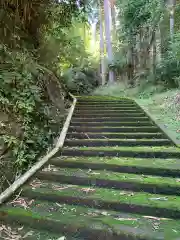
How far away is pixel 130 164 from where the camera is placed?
3963 mm

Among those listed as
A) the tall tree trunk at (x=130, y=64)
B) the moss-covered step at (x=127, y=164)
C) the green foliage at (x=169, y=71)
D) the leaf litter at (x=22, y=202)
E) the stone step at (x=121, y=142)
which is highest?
the tall tree trunk at (x=130, y=64)

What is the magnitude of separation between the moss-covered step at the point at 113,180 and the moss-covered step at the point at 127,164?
0.11 meters

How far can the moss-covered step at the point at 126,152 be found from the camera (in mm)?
4398

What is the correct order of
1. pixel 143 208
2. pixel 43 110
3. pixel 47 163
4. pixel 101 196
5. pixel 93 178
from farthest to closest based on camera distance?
1. pixel 43 110
2. pixel 47 163
3. pixel 93 178
4. pixel 101 196
5. pixel 143 208

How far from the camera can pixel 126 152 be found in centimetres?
449

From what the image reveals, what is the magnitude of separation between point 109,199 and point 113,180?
449 millimetres

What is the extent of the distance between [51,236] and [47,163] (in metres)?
1.66

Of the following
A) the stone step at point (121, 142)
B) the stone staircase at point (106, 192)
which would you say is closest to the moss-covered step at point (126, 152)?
the stone staircase at point (106, 192)

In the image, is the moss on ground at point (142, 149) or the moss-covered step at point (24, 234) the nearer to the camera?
the moss-covered step at point (24, 234)

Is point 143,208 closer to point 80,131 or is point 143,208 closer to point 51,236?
point 51,236

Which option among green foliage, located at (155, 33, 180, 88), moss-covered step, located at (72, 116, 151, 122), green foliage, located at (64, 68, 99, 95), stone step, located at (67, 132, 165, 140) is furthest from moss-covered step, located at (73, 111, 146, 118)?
green foliage, located at (64, 68, 99, 95)

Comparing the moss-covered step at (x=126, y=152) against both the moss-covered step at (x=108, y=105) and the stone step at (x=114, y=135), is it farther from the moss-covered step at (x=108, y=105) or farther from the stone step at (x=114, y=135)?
the moss-covered step at (x=108, y=105)

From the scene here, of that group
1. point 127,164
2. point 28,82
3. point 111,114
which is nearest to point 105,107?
point 111,114

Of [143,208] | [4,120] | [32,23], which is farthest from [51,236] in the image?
[32,23]
